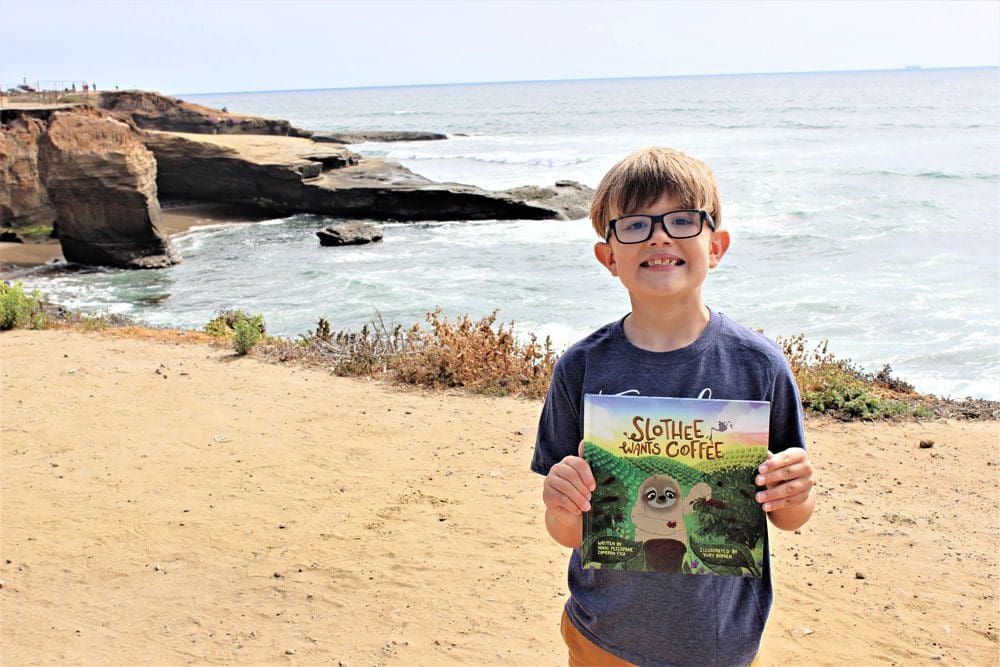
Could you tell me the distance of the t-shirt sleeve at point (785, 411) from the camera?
6.23 ft

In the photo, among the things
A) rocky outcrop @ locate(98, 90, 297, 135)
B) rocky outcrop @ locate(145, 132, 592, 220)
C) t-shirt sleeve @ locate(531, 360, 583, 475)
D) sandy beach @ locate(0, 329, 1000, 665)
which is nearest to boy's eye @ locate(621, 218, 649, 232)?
t-shirt sleeve @ locate(531, 360, 583, 475)

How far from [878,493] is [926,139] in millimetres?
41329

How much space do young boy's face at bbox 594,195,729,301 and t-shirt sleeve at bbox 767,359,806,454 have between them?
275 mm

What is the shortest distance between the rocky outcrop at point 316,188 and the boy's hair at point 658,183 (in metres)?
24.3

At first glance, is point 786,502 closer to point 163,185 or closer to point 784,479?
point 784,479

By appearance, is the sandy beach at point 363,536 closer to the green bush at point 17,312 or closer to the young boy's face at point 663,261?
the young boy's face at point 663,261

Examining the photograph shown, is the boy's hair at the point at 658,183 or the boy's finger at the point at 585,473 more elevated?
the boy's hair at the point at 658,183

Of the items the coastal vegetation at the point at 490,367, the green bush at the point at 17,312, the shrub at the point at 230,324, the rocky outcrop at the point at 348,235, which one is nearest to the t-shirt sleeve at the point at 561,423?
the coastal vegetation at the point at 490,367

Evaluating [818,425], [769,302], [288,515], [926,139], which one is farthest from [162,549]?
[926,139]

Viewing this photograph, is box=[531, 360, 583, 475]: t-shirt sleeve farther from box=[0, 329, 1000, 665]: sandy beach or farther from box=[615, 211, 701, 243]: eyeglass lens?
box=[0, 329, 1000, 665]: sandy beach

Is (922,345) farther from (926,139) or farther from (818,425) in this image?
(926,139)

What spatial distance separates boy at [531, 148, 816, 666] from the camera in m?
1.90

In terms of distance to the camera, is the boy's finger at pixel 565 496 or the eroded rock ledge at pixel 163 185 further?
the eroded rock ledge at pixel 163 185

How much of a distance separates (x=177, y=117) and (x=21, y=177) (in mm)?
26425
